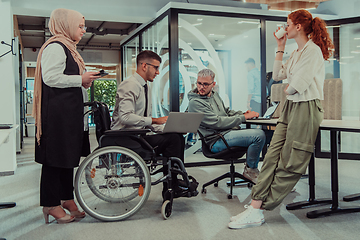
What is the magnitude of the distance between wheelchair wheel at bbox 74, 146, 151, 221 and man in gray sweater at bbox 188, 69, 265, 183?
0.93 metres

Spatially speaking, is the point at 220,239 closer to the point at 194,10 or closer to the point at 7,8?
the point at 194,10

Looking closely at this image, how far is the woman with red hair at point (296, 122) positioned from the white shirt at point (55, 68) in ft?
4.82

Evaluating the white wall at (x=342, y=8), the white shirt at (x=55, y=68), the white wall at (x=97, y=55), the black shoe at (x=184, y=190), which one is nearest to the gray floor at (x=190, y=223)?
the black shoe at (x=184, y=190)

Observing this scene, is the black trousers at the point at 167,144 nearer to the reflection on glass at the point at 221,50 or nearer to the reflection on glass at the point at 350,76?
the reflection on glass at the point at 221,50

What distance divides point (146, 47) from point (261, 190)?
14.8ft

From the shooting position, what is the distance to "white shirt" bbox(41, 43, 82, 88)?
2209 millimetres

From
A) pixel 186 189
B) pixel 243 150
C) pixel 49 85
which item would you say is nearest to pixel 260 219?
pixel 186 189

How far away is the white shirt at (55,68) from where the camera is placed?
2209 mm

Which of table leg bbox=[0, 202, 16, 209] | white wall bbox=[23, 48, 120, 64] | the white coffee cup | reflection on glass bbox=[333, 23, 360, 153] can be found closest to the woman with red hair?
the white coffee cup

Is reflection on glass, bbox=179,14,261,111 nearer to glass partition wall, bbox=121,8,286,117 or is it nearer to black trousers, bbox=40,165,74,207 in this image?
glass partition wall, bbox=121,8,286,117

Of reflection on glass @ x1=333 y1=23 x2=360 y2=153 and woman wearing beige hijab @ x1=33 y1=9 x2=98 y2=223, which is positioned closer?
woman wearing beige hijab @ x1=33 y1=9 x2=98 y2=223

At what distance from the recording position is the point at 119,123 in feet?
8.76

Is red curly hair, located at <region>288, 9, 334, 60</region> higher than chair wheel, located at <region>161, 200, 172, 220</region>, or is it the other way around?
red curly hair, located at <region>288, 9, 334, 60</region>

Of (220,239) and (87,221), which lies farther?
(87,221)
